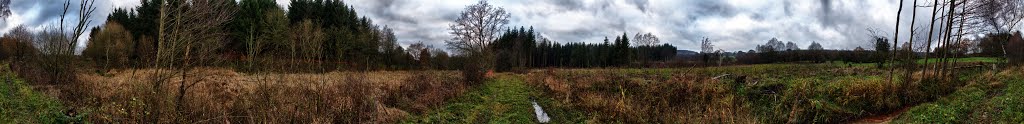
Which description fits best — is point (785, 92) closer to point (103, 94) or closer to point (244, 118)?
point (244, 118)

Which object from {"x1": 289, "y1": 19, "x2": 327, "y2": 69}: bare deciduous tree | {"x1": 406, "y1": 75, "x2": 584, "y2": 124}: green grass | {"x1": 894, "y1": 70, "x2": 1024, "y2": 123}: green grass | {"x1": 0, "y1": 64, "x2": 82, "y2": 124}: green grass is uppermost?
{"x1": 289, "y1": 19, "x2": 327, "y2": 69}: bare deciduous tree

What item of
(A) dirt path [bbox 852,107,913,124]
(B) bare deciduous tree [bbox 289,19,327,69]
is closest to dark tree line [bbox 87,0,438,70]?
(B) bare deciduous tree [bbox 289,19,327,69]

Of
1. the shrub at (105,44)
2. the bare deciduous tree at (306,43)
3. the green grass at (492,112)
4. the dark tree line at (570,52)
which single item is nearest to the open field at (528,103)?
the green grass at (492,112)

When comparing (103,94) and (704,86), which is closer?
(103,94)

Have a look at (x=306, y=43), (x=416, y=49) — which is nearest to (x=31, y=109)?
(x=306, y=43)

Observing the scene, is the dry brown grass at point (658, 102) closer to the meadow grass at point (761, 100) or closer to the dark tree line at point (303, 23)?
the meadow grass at point (761, 100)

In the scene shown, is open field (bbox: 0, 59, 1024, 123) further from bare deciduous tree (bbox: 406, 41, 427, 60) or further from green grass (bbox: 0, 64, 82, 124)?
bare deciduous tree (bbox: 406, 41, 427, 60)

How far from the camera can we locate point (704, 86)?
531 inches

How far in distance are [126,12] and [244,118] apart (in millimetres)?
45546

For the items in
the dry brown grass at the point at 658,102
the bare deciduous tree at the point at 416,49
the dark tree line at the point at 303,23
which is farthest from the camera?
the bare deciduous tree at the point at 416,49

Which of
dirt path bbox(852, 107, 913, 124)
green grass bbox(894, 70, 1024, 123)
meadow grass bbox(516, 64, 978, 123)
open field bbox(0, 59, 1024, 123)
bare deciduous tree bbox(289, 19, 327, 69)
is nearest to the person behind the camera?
open field bbox(0, 59, 1024, 123)

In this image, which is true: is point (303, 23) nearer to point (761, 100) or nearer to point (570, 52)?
point (761, 100)

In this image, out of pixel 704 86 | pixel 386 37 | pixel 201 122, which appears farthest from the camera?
pixel 386 37

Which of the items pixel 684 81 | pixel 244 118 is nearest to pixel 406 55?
pixel 684 81
